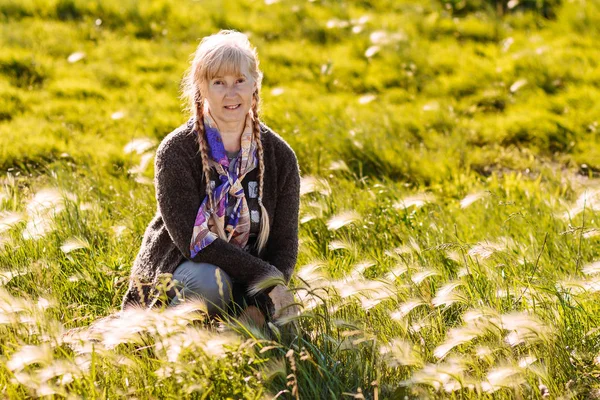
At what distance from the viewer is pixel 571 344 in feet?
10.6

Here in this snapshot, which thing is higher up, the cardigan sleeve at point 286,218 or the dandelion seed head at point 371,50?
the cardigan sleeve at point 286,218

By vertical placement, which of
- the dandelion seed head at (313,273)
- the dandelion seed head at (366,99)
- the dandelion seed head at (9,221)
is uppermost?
the dandelion seed head at (9,221)

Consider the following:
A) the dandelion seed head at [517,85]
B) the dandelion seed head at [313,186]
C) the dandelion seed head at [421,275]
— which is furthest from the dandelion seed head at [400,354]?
the dandelion seed head at [517,85]

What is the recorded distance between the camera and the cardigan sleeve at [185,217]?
138 inches

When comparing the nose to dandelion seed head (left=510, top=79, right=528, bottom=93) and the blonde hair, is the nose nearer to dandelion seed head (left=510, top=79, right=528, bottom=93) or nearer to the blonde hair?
the blonde hair

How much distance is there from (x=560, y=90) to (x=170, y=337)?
529cm

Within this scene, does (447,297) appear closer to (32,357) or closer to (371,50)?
(32,357)

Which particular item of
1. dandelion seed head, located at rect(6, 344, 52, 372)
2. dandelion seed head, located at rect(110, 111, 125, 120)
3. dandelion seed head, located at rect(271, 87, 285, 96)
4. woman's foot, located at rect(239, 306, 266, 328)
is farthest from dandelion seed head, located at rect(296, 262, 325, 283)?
dandelion seed head, located at rect(271, 87, 285, 96)

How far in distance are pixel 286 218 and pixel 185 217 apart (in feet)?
1.56

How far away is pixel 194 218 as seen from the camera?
354 centimetres

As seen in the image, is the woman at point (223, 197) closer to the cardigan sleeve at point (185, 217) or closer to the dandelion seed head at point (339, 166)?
the cardigan sleeve at point (185, 217)

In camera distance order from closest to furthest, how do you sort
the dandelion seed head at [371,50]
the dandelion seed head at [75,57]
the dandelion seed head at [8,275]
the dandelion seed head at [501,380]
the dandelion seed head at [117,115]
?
1. the dandelion seed head at [501,380]
2. the dandelion seed head at [8,275]
3. the dandelion seed head at [117,115]
4. the dandelion seed head at [75,57]
5. the dandelion seed head at [371,50]

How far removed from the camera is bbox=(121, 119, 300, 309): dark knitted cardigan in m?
3.51

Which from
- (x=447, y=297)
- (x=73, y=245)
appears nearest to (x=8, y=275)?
(x=73, y=245)
